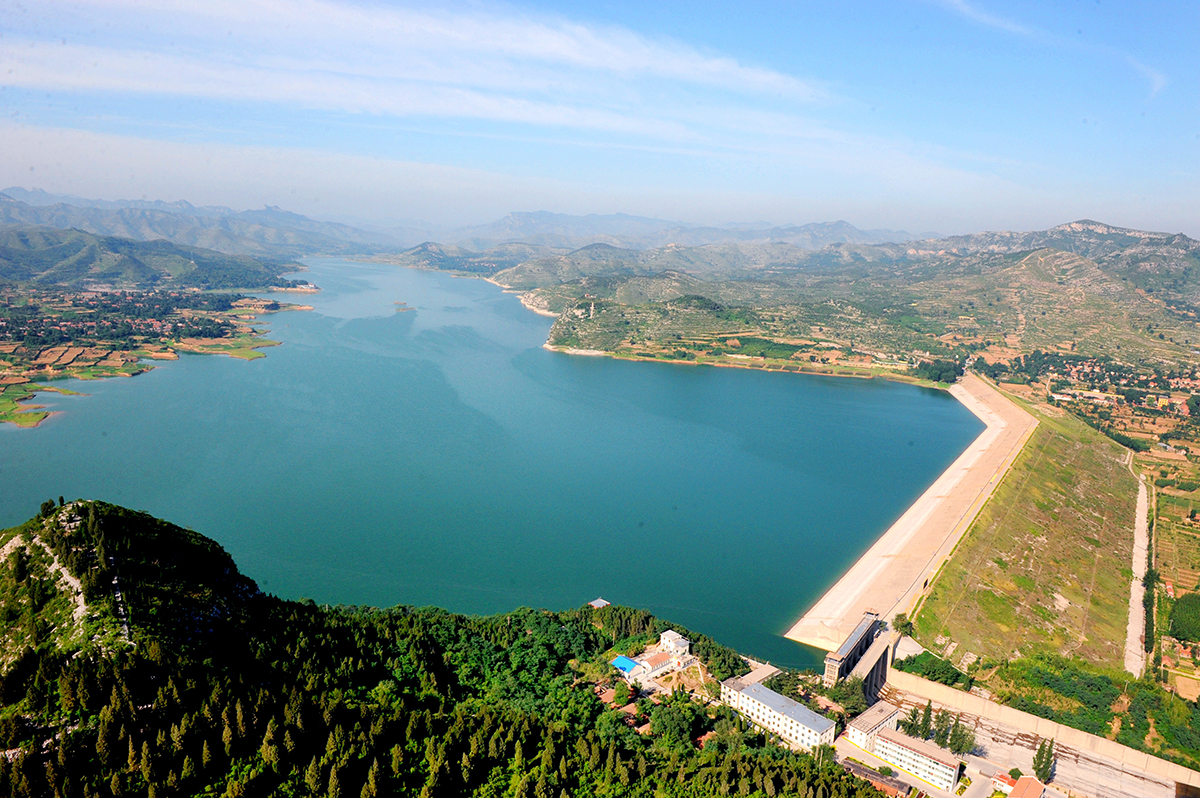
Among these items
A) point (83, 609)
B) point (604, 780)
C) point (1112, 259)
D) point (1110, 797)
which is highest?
point (1112, 259)

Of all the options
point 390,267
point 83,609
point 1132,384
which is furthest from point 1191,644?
point 390,267

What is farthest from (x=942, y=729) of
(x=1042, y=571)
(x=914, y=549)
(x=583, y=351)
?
(x=583, y=351)

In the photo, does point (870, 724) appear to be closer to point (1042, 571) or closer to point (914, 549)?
point (914, 549)

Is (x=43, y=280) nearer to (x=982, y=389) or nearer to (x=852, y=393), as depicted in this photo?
(x=852, y=393)

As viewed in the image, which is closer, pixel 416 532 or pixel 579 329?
pixel 416 532

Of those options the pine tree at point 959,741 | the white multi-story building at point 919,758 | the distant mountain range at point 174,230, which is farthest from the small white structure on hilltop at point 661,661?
the distant mountain range at point 174,230

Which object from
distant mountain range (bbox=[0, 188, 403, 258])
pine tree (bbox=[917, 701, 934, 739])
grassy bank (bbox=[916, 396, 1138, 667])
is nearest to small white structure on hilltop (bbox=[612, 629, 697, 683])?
pine tree (bbox=[917, 701, 934, 739])

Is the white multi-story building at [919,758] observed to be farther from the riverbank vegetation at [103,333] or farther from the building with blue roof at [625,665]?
the riverbank vegetation at [103,333]

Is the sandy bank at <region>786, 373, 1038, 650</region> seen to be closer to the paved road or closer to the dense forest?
the dense forest
